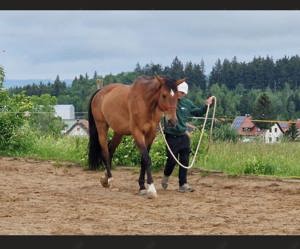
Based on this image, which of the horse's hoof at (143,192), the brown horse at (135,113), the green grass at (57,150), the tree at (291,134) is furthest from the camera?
the green grass at (57,150)

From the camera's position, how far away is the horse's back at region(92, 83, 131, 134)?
1009 cm

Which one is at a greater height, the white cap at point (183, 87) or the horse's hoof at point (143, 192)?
the white cap at point (183, 87)

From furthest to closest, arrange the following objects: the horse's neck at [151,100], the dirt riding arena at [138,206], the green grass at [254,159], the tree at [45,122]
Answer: the tree at [45,122] < the green grass at [254,159] < the horse's neck at [151,100] < the dirt riding arena at [138,206]

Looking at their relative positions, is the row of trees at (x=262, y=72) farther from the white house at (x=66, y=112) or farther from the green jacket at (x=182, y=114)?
the green jacket at (x=182, y=114)

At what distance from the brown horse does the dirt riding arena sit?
54cm

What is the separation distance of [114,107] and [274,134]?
4.67 meters

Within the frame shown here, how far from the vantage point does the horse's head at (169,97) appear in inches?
361

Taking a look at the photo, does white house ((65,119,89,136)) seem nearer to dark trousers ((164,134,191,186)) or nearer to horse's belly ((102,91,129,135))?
horse's belly ((102,91,129,135))

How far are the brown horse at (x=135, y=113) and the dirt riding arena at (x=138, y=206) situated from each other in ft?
1.78

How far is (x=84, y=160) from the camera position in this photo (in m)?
13.2

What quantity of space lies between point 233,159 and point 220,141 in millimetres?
1393

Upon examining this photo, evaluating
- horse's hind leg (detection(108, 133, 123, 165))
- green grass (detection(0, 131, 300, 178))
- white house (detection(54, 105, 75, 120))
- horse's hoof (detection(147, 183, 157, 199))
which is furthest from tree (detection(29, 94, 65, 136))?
horse's hoof (detection(147, 183, 157, 199))

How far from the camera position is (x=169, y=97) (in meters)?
9.17

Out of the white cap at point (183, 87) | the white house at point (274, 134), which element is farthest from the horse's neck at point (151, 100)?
the white house at point (274, 134)
